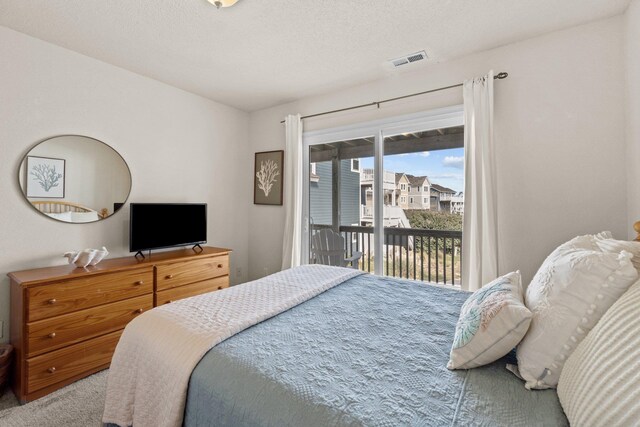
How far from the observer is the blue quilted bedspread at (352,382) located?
80 cm

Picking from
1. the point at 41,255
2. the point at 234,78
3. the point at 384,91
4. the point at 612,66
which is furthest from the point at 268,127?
the point at 612,66

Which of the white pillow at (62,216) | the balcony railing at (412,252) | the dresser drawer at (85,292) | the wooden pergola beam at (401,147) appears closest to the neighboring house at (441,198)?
the balcony railing at (412,252)

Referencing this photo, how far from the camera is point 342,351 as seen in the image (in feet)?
3.72

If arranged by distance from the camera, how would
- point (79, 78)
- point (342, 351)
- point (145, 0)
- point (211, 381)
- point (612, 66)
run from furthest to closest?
point (79, 78) < point (612, 66) < point (145, 0) < point (342, 351) < point (211, 381)

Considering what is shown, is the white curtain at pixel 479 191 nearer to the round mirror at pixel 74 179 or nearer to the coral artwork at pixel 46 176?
the round mirror at pixel 74 179

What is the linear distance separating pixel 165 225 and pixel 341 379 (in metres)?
2.63

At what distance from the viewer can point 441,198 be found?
2.95m

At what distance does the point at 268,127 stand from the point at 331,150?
1005mm

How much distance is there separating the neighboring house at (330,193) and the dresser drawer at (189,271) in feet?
4.08

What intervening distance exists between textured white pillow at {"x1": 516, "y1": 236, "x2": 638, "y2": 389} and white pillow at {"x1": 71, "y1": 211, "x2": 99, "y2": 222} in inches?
127

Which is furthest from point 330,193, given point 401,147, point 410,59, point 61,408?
point 61,408

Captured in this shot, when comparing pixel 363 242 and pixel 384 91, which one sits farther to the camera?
pixel 363 242

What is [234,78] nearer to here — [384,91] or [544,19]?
[384,91]

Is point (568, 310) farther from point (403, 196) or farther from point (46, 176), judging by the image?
point (46, 176)
